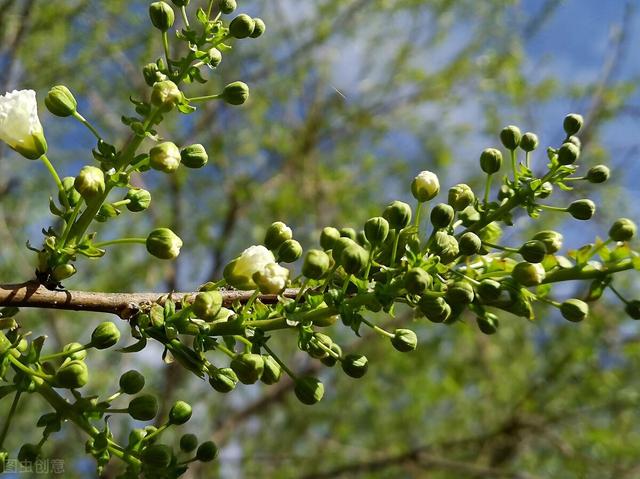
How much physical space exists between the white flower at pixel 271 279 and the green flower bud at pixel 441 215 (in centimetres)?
34

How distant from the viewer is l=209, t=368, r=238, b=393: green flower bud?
4.14 ft

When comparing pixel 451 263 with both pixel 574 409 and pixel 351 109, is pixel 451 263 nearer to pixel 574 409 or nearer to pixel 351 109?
pixel 574 409

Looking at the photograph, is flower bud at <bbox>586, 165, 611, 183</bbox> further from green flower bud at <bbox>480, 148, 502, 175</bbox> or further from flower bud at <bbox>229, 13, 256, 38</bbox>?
flower bud at <bbox>229, 13, 256, 38</bbox>

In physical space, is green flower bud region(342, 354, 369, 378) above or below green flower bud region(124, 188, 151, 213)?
below

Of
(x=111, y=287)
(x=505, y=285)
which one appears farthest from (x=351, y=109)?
(x=505, y=285)

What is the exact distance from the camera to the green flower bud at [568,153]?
1.40m

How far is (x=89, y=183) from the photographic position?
4.05 feet

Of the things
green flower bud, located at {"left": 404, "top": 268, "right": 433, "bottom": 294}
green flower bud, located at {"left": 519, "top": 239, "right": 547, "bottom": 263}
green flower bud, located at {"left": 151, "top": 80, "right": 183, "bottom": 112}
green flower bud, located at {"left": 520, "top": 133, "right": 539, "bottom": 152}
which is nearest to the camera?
green flower bud, located at {"left": 404, "top": 268, "right": 433, "bottom": 294}

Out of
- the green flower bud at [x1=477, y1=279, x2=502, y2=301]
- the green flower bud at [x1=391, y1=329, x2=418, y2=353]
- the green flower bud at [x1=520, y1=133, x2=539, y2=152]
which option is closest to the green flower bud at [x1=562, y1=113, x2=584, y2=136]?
the green flower bud at [x1=520, y1=133, x2=539, y2=152]

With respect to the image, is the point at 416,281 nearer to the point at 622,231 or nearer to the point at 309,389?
the point at 309,389

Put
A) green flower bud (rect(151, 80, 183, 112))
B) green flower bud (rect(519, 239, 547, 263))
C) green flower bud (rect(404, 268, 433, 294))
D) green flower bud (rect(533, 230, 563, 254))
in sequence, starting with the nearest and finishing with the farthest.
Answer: green flower bud (rect(404, 268, 433, 294)) → green flower bud (rect(151, 80, 183, 112)) → green flower bud (rect(519, 239, 547, 263)) → green flower bud (rect(533, 230, 563, 254))

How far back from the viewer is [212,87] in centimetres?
551

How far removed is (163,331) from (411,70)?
16.8ft

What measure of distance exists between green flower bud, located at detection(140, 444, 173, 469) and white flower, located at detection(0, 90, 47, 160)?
612mm
